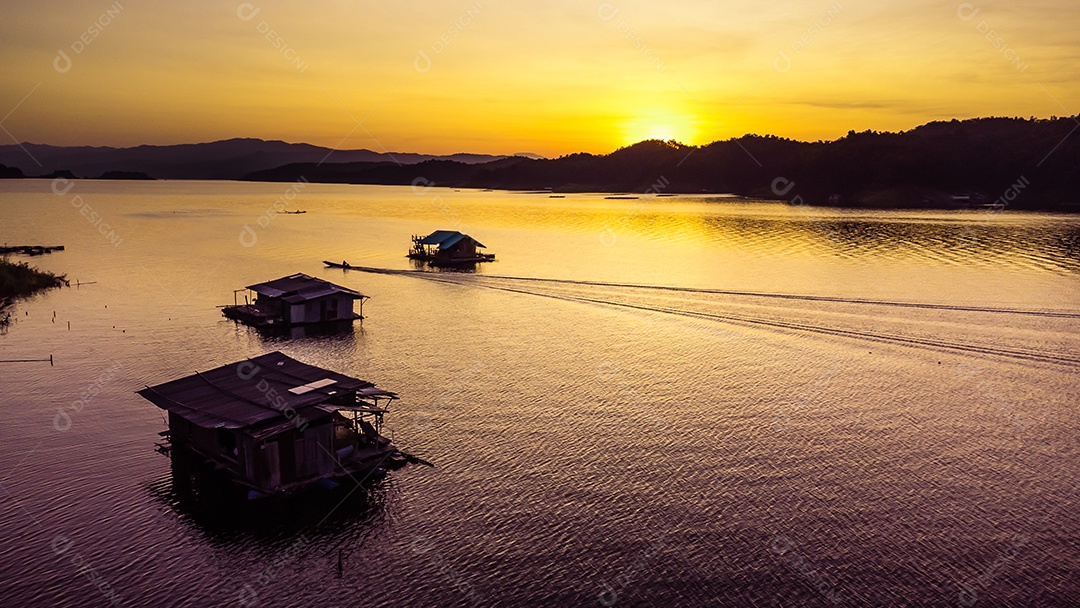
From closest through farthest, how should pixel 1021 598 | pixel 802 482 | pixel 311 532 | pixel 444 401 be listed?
pixel 1021 598, pixel 311 532, pixel 802 482, pixel 444 401

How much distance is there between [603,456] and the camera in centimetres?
3934

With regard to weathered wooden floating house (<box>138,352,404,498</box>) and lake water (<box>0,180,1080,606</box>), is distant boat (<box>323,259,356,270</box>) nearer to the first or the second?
lake water (<box>0,180,1080,606</box>)

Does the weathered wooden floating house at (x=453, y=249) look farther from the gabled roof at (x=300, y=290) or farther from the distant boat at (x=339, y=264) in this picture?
the gabled roof at (x=300, y=290)

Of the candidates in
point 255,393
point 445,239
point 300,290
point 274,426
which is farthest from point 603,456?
point 445,239

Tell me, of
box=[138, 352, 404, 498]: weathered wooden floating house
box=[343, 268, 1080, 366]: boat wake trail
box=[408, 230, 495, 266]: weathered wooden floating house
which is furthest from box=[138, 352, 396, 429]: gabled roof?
box=[408, 230, 495, 266]: weathered wooden floating house

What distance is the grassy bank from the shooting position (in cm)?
8062

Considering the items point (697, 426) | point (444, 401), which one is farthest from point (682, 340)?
point (444, 401)

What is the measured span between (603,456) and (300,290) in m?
44.2

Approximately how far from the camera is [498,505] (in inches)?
1321

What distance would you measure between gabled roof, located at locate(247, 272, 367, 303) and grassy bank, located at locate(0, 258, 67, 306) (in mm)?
32192

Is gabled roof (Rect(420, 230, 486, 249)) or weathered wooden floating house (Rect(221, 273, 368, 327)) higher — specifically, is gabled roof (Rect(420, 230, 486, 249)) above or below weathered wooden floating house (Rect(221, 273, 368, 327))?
above

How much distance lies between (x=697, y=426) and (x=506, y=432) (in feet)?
40.6

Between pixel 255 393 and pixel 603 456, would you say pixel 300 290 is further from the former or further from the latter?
pixel 603 456

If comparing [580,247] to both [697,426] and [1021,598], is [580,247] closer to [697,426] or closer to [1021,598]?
[697,426]
